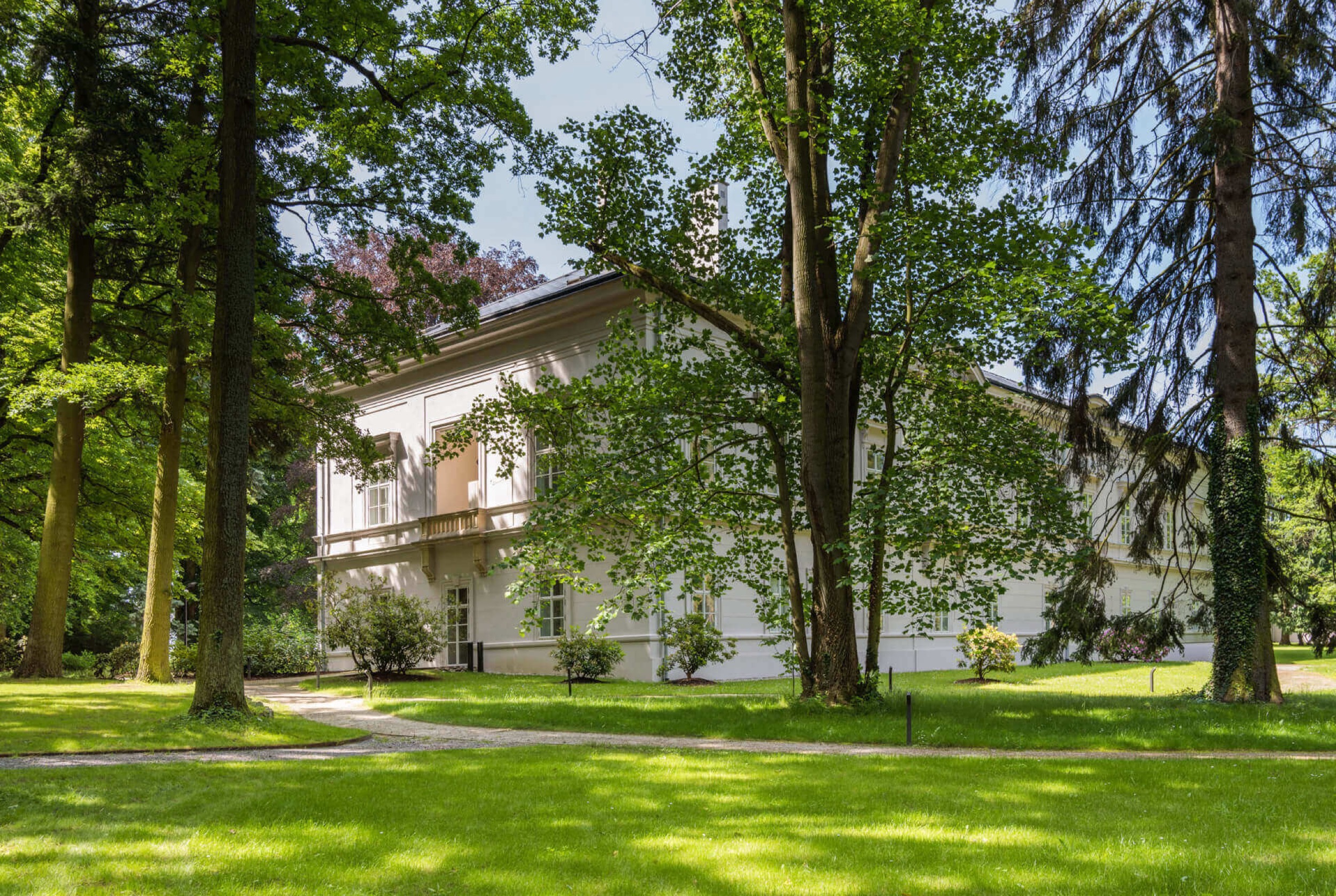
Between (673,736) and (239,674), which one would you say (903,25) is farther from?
(239,674)

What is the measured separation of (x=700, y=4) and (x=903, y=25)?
4.51 meters

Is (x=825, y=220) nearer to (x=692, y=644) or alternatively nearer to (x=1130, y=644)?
(x=1130, y=644)

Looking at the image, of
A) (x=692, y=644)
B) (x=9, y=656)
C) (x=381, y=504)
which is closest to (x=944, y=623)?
(x=692, y=644)

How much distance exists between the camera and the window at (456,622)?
2791cm

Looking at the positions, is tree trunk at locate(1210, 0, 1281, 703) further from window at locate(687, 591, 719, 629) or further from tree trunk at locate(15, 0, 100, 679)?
tree trunk at locate(15, 0, 100, 679)

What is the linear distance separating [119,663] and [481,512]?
911cm

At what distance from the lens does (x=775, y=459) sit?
15.6 m

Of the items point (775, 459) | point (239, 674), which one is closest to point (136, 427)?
point (239, 674)

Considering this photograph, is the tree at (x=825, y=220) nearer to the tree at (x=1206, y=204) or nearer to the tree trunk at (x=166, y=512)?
the tree at (x=1206, y=204)

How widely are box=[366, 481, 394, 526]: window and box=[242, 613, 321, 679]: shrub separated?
154 inches

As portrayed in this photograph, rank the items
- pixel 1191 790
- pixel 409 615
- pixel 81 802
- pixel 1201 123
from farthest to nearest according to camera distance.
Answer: pixel 409 615, pixel 1201 123, pixel 1191 790, pixel 81 802

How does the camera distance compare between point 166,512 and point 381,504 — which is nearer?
point 166,512

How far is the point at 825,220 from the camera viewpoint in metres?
13.7

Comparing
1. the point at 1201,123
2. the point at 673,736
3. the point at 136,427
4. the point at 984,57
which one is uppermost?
the point at 984,57
